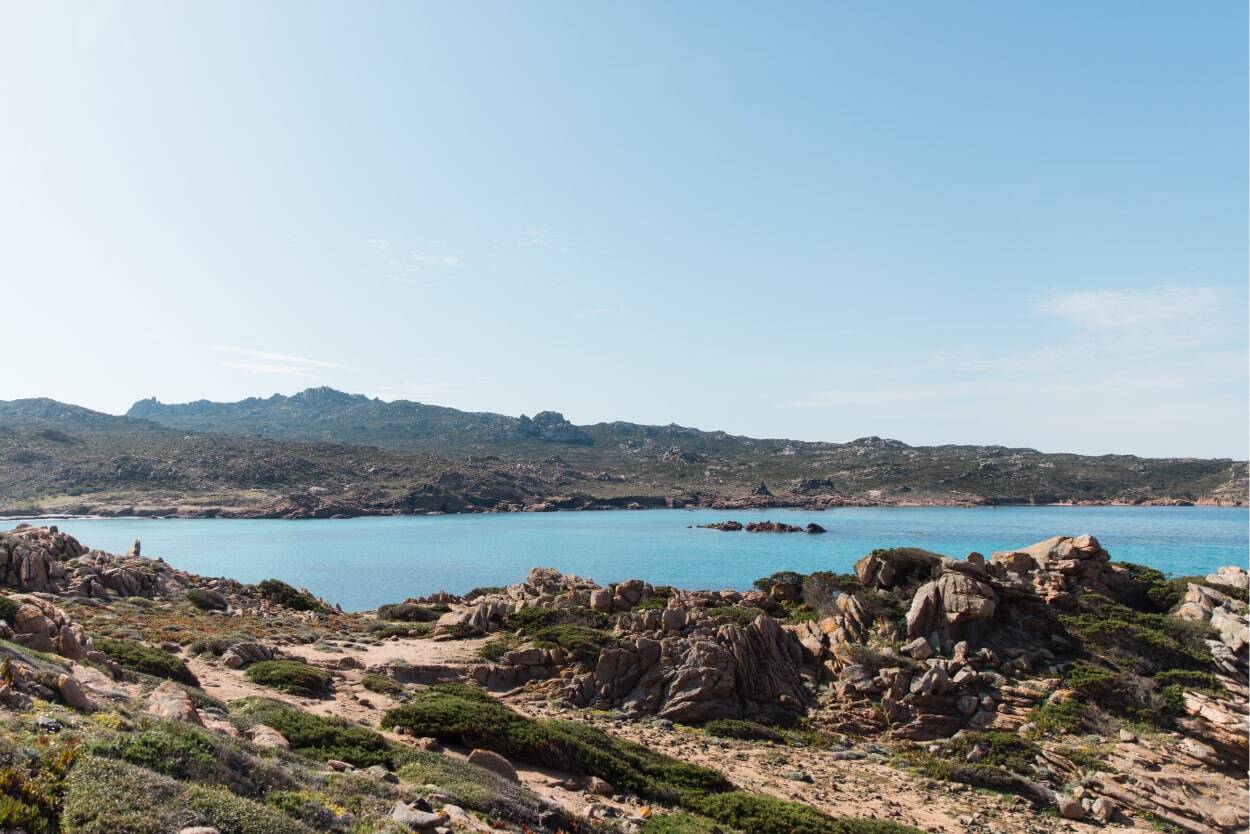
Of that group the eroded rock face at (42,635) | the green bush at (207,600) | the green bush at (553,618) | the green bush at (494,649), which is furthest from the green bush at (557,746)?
the green bush at (207,600)

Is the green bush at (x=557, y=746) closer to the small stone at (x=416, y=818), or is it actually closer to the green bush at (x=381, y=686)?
the green bush at (x=381, y=686)

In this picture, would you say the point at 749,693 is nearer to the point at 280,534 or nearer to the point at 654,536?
the point at 654,536

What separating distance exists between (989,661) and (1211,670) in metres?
7.72

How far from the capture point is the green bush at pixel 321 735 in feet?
42.5

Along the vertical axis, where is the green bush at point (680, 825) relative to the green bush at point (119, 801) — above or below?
below

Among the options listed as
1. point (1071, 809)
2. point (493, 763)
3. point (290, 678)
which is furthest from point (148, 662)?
point (1071, 809)

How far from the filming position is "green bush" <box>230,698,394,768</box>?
12945 mm

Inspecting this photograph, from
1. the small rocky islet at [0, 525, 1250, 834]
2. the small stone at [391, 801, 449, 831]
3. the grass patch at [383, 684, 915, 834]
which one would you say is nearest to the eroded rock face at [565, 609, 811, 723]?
the small rocky islet at [0, 525, 1250, 834]

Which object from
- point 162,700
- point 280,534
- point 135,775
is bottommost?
point 280,534

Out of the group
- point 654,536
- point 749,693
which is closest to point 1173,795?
point 749,693

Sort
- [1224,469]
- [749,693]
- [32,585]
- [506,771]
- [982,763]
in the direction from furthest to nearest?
[1224,469]
[32,585]
[749,693]
[982,763]
[506,771]

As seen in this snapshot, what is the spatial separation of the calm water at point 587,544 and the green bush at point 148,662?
3394cm

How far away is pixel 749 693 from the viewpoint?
24797mm

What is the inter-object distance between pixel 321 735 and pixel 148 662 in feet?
26.3
